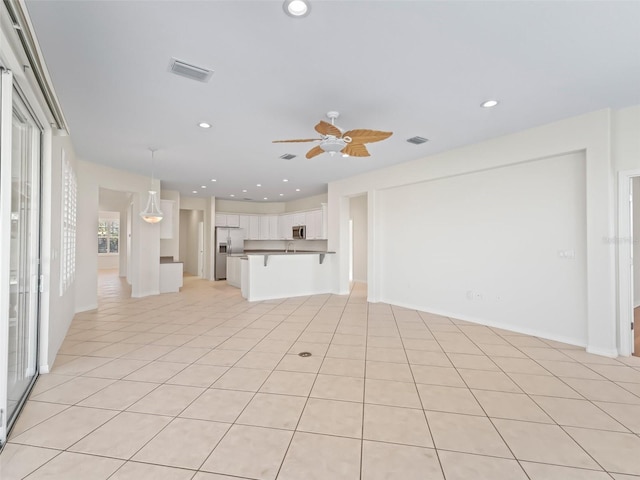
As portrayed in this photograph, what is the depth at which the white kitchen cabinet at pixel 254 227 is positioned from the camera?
1063 centimetres

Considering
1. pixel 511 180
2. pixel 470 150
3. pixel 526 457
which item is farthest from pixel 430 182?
pixel 526 457

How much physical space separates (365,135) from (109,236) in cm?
1420

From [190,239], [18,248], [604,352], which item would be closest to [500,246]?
[604,352]

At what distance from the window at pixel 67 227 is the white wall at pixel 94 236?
3.09ft

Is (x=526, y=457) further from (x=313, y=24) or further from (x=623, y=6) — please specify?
(x=313, y=24)

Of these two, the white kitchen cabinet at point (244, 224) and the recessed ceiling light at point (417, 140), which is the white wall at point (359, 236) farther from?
the recessed ceiling light at point (417, 140)

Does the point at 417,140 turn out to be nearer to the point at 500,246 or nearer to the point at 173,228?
the point at 500,246

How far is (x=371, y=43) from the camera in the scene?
7.46ft

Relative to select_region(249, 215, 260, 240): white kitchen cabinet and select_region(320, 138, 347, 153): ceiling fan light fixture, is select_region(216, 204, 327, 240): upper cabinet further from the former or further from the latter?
select_region(320, 138, 347, 153): ceiling fan light fixture

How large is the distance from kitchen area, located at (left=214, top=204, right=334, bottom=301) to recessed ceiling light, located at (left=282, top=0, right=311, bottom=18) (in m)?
5.00

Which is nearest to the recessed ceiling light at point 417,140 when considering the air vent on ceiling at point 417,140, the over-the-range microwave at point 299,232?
the air vent on ceiling at point 417,140

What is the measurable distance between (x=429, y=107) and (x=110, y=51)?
295cm

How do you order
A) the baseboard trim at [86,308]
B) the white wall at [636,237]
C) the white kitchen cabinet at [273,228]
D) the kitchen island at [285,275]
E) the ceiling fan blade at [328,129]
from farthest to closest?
the white kitchen cabinet at [273,228] < the kitchen island at [285,275] < the white wall at [636,237] < the baseboard trim at [86,308] < the ceiling fan blade at [328,129]

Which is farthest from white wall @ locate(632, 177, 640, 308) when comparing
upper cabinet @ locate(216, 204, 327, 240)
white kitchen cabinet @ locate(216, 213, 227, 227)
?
white kitchen cabinet @ locate(216, 213, 227, 227)
